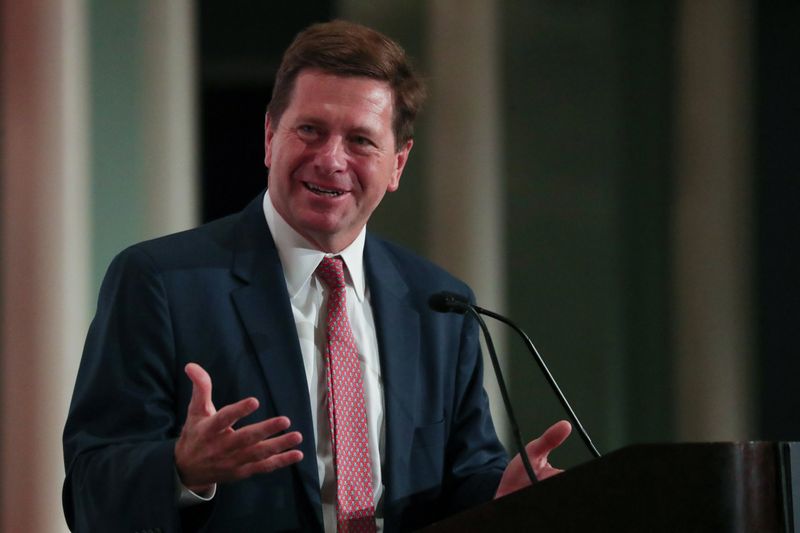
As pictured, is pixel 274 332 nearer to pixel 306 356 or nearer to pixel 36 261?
pixel 306 356

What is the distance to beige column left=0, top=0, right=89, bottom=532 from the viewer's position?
11.6 ft

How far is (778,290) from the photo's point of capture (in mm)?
5332

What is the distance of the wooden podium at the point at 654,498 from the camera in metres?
1.40


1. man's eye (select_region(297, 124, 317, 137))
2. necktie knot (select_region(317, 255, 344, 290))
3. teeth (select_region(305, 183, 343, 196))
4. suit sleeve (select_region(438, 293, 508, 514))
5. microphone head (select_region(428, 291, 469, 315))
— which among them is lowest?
suit sleeve (select_region(438, 293, 508, 514))

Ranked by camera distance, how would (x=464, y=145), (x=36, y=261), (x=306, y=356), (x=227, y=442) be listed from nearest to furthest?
(x=227, y=442) → (x=306, y=356) → (x=36, y=261) → (x=464, y=145)

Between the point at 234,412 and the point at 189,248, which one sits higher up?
the point at 189,248

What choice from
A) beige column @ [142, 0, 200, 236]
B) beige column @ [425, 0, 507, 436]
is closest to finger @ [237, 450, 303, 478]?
beige column @ [142, 0, 200, 236]

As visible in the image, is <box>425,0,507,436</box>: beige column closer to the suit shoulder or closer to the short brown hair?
the short brown hair

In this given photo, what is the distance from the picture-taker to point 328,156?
2.01m

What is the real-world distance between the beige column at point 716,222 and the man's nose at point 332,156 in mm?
3632

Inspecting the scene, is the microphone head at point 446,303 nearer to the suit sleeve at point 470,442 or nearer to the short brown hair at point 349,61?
the suit sleeve at point 470,442

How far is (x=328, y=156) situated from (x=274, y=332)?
329 mm

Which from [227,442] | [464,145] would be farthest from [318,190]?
[464,145]

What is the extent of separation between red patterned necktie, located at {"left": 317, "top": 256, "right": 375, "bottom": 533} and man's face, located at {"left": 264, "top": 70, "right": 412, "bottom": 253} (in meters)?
0.15
